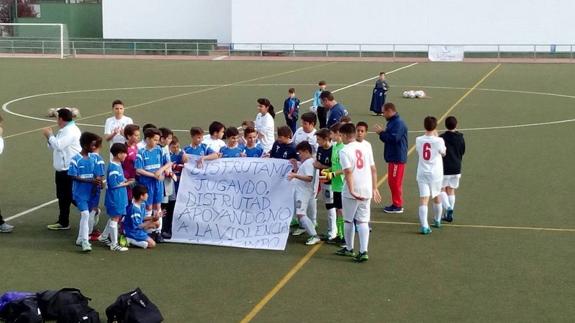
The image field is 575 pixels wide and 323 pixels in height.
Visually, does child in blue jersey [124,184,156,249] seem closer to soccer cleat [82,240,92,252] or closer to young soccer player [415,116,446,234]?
soccer cleat [82,240,92,252]

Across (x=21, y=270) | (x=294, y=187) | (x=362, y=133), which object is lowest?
(x=21, y=270)

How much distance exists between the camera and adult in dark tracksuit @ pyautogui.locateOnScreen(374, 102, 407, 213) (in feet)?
48.8

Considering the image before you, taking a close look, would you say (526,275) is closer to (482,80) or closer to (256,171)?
(256,171)

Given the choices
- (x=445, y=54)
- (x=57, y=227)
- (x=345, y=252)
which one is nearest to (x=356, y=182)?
(x=345, y=252)

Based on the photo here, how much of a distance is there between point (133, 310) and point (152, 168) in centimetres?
387

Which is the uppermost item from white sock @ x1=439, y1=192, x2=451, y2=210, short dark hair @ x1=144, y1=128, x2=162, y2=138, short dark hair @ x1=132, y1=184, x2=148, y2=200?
short dark hair @ x1=144, y1=128, x2=162, y2=138

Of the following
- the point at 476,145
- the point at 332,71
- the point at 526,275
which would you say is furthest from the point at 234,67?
the point at 526,275

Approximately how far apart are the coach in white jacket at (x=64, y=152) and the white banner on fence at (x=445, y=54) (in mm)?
53421

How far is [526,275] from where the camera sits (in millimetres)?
11219

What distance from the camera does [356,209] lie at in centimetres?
1169

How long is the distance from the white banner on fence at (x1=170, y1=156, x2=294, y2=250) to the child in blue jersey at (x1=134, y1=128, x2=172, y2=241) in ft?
1.50

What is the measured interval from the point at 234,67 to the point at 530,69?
19024 millimetres

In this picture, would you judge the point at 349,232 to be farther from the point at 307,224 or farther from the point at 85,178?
the point at 85,178

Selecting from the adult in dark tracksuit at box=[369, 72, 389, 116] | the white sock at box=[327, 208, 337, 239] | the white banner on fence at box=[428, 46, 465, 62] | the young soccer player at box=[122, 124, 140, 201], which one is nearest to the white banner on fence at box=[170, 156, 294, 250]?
the white sock at box=[327, 208, 337, 239]
